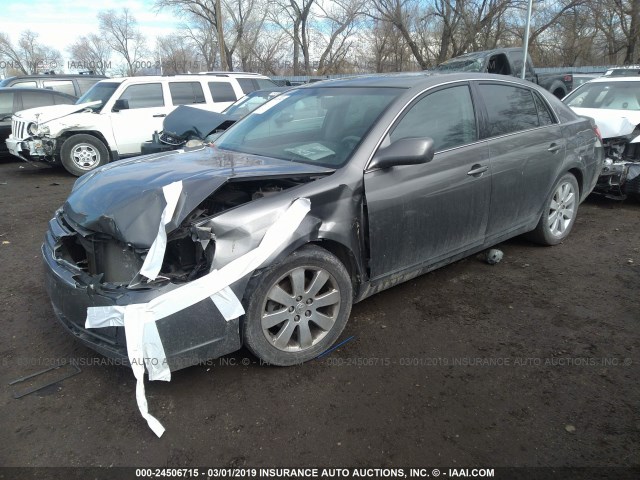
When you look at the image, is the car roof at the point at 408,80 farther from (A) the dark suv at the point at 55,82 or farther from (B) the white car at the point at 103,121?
(A) the dark suv at the point at 55,82

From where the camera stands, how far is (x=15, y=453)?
234 centimetres

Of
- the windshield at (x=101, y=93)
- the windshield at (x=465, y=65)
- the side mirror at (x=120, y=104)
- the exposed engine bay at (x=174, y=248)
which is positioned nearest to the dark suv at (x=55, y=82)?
the windshield at (x=101, y=93)

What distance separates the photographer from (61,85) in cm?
1281

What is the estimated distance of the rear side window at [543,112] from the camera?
14.6 ft

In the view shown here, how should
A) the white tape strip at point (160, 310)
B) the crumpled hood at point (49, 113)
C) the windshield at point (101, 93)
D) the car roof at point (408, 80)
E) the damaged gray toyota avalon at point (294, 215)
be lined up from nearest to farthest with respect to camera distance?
the white tape strip at point (160, 310) → the damaged gray toyota avalon at point (294, 215) → the car roof at point (408, 80) → the crumpled hood at point (49, 113) → the windshield at point (101, 93)

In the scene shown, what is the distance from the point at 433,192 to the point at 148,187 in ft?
6.32

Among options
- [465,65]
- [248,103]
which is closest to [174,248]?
[248,103]

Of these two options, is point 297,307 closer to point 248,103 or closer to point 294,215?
point 294,215

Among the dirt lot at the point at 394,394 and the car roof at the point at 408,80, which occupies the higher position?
the car roof at the point at 408,80

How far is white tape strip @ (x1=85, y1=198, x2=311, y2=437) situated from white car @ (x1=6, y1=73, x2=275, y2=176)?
7.54 m

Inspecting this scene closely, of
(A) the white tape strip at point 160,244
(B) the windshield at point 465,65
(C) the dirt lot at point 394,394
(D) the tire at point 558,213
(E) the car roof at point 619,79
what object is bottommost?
(C) the dirt lot at point 394,394

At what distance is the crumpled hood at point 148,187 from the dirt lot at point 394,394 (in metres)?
0.93

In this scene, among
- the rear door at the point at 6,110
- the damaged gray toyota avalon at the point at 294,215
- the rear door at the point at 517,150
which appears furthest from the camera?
the rear door at the point at 6,110

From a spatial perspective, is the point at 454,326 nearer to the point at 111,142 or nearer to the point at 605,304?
the point at 605,304
